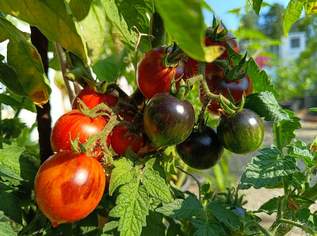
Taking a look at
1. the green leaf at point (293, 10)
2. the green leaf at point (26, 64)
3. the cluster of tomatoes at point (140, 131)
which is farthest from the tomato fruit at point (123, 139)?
the green leaf at point (293, 10)

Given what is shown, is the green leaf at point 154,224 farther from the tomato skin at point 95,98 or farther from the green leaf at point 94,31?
the green leaf at point 94,31

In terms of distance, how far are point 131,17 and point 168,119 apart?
5.7 inches

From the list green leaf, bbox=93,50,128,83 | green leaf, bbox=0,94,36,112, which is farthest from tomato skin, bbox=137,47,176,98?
green leaf, bbox=0,94,36,112

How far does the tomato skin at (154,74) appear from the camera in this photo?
1.46 ft

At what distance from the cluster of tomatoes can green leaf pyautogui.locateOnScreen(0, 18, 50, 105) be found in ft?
0.16

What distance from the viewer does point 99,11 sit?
66cm

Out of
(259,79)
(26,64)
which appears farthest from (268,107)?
(26,64)

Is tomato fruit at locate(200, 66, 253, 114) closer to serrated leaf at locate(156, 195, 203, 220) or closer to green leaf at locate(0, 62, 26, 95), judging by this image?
serrated leaf at locate(156, 195, 203, 220)

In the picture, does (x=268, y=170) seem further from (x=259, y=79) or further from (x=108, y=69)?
(x=108, y=69)

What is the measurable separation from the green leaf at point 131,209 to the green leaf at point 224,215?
0.22 feet

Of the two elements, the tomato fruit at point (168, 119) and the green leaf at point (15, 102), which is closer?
the tomato fruit at point (168, 119)

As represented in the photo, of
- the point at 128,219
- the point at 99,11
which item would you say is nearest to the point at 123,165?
the point at 128,219

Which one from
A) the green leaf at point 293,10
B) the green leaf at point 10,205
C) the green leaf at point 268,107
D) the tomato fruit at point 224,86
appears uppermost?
the green leaf at point 293,10

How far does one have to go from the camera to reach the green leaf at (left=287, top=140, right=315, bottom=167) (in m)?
0.46
